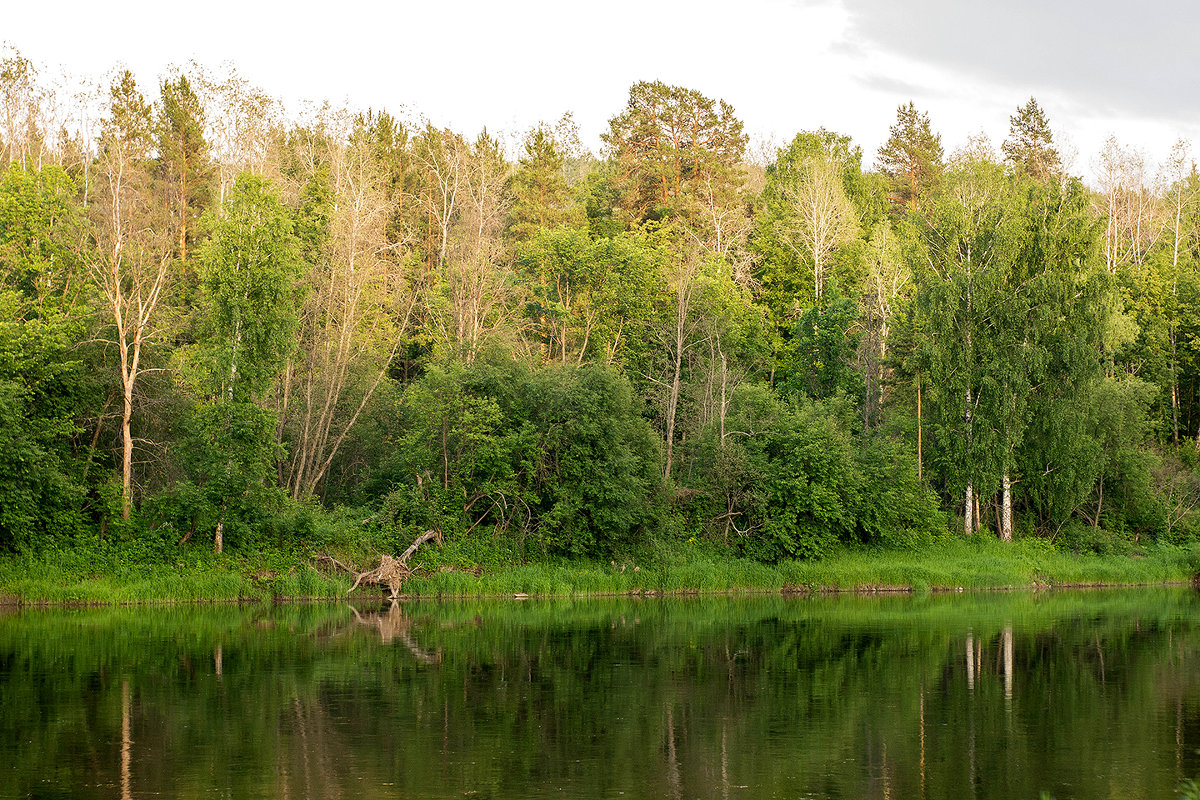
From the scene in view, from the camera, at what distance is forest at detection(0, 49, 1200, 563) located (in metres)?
42.7

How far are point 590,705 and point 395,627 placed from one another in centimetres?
1378

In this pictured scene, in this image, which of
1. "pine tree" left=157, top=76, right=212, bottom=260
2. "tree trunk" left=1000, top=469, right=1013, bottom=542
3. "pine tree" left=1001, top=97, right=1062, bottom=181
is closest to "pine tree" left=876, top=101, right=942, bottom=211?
"pine tree" left=1001, top=97, right=1062, bottom=181

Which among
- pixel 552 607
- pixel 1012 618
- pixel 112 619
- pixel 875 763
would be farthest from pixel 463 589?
pixel 875 763

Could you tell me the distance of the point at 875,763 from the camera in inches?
677

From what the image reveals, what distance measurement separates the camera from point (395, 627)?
34.4 meters

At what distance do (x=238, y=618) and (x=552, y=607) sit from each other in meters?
11.0

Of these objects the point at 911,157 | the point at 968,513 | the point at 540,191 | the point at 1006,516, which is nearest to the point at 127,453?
the point at 540,191

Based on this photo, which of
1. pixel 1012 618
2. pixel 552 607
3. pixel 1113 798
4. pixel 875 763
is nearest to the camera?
pixel 1113 798

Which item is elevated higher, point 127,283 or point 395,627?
point 127,283

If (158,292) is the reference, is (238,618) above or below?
below

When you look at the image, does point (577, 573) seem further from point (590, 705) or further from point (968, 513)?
point (590, 705)

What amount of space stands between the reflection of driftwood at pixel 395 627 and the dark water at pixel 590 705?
0.16 meters

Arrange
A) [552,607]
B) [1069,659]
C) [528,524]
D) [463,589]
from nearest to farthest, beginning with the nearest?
[1069,659] < [552,607] < [463,589] < [528,524]

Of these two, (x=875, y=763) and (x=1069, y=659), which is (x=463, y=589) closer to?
(x=1069, y=659)
